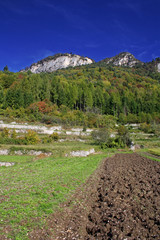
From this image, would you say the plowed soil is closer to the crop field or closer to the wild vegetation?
the crop field

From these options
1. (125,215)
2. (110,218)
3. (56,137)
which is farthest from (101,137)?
(110,218)

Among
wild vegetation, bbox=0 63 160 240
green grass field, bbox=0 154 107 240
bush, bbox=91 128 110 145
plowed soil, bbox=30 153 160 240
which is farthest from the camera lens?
bush, bbox=91 128 110 145

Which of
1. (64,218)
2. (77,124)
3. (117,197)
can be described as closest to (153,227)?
(117,197)

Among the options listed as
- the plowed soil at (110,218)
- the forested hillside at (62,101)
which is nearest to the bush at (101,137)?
the forested hillside at (62,101)

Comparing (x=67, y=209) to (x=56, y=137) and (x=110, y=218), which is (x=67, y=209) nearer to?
(x=110, y=218)

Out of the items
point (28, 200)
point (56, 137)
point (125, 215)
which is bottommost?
point (56, 137)

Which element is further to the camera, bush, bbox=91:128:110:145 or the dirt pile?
bush, bbox=91:128:110:145

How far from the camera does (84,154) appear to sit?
93.5 ft

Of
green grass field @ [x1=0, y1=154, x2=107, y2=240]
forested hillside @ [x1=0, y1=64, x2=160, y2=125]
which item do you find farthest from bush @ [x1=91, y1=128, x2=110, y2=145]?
green grass field @ [x1=0, y1=154, x2=107, y2=240]

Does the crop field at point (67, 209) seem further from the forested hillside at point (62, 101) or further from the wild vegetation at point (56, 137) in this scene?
the forested hillside at point (62, 101)

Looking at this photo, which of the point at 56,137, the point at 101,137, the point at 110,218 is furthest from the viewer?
the point at 56,137

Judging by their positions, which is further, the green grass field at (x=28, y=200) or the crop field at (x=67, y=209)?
the green grass field at (x=28, y=200)

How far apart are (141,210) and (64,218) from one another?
155 inches

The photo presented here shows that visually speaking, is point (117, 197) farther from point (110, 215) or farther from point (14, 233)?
point (14, 233)
